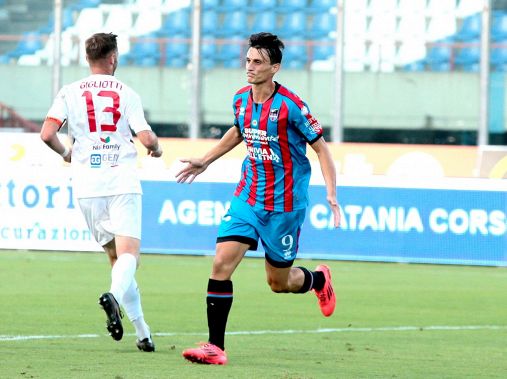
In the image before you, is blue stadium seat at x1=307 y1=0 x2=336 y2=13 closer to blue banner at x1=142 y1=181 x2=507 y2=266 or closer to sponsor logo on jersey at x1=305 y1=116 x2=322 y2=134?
blue banner at x1=142 y1=181 x2=507 y2=266

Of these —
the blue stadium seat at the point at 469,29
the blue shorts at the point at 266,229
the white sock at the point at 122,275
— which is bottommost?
the white sock at the point at 122,275

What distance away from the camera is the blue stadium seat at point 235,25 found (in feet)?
→ 83.0

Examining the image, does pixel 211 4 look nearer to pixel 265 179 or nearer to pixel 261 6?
pixel 261 6

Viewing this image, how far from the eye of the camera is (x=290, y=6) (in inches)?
989

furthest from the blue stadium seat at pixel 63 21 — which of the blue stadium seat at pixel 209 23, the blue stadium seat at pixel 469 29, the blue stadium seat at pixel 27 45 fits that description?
the blue stadium seat at pixel 469 29

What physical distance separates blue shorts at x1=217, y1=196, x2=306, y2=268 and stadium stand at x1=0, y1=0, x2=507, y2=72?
16.0 metres

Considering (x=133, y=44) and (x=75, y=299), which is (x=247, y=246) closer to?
(x=75, y=299)

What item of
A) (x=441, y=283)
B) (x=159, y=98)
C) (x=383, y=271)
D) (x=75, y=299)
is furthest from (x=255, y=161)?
(x=159, y=98)

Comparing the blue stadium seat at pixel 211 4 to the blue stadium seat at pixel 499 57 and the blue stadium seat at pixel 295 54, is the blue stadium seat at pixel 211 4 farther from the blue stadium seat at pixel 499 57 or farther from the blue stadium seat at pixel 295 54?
the blue stadium seat at pixel 499 57

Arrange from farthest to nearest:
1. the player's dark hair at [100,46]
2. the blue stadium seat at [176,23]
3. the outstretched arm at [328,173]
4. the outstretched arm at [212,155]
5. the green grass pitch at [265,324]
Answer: the blue stadium seat at [176,23] < the outstretched arm at [212,155] < the outstretched arm at [328,173] < the player's dark hair at [100,46] < the green grass pitch at [265,324]

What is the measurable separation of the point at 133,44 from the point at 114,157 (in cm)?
1745

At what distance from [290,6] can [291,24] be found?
1.10 ft

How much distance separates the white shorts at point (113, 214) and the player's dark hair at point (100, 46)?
86cm

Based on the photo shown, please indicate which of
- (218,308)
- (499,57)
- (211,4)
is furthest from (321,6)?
(218,308)
